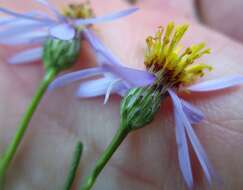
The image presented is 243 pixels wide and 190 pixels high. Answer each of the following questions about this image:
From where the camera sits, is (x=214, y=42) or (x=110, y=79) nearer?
(x=110, y=79)

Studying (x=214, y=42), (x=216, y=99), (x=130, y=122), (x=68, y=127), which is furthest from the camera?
(x=214, y=42)

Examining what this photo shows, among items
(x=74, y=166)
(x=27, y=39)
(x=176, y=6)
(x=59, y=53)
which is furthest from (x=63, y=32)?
(x=176, y=6)

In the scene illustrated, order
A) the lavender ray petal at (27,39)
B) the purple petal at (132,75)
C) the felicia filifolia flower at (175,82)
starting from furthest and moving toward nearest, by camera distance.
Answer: the lavender ray petal at (27,39), the felicia filifolia flower at (175,82), the purple petal at (132,75)

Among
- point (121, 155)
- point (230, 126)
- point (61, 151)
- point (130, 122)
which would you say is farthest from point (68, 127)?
point (230, 126)

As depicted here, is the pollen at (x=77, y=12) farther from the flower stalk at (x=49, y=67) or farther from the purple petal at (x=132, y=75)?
the purple petal at (x=132, y=75)

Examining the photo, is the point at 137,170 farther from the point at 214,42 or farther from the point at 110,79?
the point at 214,42

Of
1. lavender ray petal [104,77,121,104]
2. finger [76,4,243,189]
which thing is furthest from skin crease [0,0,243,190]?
lavender ray petal [104,77,121,104]

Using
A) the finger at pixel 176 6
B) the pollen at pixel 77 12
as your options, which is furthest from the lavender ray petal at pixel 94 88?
the finger at pixel 176 6

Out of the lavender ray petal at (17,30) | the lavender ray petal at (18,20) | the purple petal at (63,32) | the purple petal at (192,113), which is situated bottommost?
the purple petal at (192,113)
